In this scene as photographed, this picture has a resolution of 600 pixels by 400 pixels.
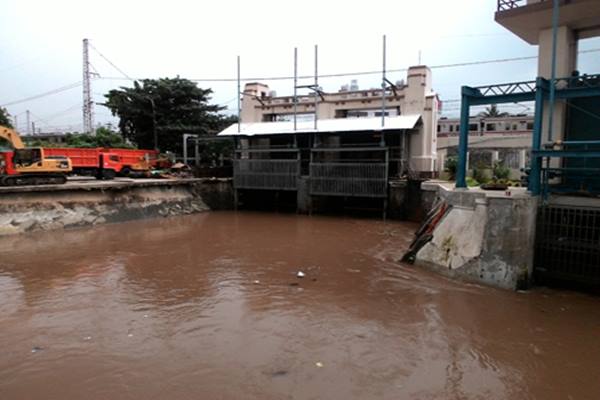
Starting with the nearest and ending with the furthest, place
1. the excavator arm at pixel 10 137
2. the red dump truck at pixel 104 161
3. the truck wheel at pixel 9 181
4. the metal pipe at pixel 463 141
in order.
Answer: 1. the metal pipe at pixel 463 141
2. the truck wheel at pixel 9 181
3. the excavator arm at pixel 10 137
4. the red dump truck at pixel 104 161

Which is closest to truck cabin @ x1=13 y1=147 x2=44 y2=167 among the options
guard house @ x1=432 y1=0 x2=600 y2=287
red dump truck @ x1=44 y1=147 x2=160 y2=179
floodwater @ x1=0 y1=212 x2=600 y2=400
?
red dump truck @ x1=44 y1=147 x2=160 y2=179

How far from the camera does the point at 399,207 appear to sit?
1941cm

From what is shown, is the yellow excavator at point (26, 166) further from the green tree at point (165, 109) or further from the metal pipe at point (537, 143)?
the metal pipe at point (537, 143)

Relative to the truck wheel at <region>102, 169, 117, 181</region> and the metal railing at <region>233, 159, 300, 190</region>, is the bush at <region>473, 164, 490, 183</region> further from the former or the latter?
the truck wheel at <region>102, 169, 117, 181</region>

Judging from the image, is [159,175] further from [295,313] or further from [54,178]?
[295,313]

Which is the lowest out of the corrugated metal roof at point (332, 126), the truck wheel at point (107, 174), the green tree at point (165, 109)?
the truck wheel at point (107, 174)

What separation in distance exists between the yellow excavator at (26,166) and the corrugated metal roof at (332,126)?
838 cm

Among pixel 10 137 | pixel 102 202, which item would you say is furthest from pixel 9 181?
pixel 102 202

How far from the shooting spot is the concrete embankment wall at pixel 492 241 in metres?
8.58

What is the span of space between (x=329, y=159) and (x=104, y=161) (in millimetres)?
12382

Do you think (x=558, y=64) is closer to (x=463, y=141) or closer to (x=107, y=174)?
(x=463, y=141)

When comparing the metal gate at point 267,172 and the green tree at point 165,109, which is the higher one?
the green tree at point 165,109

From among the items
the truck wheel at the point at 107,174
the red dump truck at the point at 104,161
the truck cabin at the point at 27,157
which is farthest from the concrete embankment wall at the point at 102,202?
the red dump truck at the point at 104,161

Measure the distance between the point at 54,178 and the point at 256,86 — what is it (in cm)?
1294
